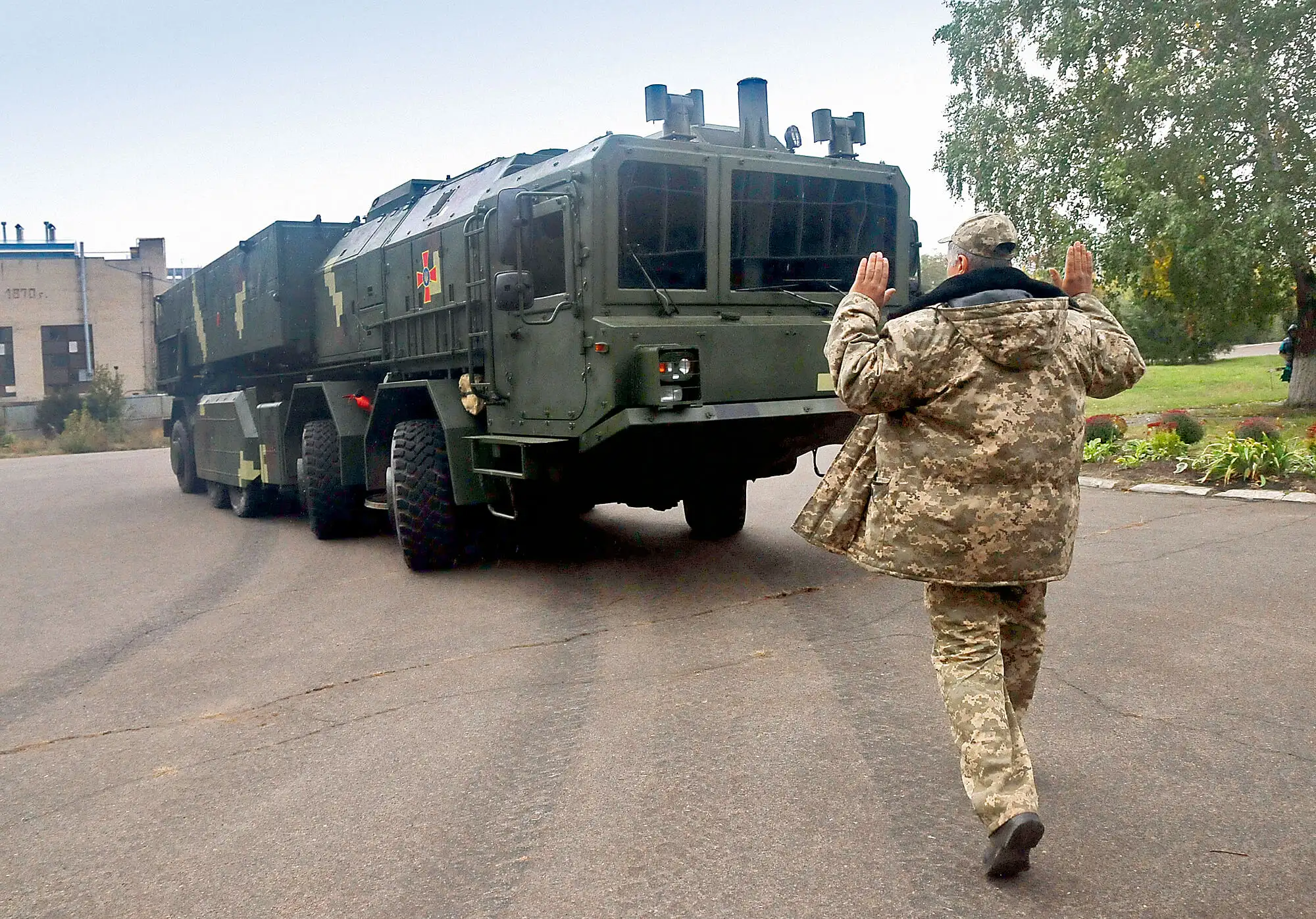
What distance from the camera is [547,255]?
7.32 m

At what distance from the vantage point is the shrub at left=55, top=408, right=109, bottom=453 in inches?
1341

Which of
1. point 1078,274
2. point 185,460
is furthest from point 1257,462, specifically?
point 185,460

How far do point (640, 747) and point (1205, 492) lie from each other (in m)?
8.05

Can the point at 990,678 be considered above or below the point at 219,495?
above

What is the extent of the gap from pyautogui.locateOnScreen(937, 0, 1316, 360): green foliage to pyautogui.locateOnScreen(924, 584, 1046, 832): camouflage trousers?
15370 millimetres

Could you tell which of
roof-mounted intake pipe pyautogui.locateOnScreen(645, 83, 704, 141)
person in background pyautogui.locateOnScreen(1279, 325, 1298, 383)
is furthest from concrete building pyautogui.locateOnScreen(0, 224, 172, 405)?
roof-mounted intake pipe pyautogui.locateOnScreen(645, 83, 704, 141)

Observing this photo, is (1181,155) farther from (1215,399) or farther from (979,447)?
(979,447)

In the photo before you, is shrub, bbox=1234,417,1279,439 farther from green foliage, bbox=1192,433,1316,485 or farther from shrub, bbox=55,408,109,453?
shrub, bbox=55,408,109,453

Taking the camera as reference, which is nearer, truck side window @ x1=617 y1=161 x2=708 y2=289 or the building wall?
truck side window @ x1=617 y1=161 x2=708 y2=289

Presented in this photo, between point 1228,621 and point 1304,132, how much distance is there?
49.0 feet

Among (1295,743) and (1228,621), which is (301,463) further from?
(1295,743)

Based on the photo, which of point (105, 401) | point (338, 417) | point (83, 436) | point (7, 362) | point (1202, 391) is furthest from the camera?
point (7, 362)

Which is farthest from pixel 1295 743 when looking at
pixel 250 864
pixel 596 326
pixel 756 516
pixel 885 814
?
pixel 756 516

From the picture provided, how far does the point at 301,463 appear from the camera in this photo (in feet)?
35.9
